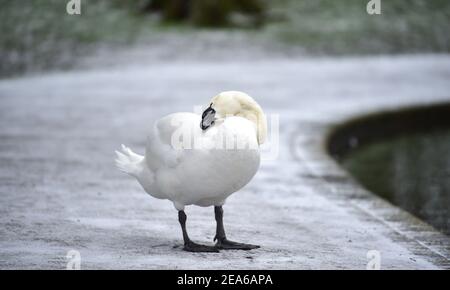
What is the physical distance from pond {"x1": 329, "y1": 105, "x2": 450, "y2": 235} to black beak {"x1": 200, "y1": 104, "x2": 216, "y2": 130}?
12.3 ft

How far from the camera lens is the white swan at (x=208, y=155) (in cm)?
671

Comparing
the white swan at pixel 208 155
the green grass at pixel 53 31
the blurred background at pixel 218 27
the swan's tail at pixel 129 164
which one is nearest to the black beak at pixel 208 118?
the white swan at pixel 208 155

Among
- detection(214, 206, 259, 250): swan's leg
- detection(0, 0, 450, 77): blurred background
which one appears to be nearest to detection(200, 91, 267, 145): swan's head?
detection(214, 206, 259, 250): swan's leg

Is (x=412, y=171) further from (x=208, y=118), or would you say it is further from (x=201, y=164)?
(x=201, y=164)

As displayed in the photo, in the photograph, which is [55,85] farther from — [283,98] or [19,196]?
[19,196]

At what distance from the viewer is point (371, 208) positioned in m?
9.52

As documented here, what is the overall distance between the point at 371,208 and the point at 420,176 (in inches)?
148

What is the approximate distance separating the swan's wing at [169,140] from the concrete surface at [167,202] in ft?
2.24

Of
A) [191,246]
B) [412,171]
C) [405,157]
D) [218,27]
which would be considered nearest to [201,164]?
[191,246]

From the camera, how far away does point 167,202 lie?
9.59 metres

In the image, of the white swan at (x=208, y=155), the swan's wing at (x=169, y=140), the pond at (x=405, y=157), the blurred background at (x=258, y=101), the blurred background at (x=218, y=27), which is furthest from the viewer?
the blurred background at (x=218, y=27)

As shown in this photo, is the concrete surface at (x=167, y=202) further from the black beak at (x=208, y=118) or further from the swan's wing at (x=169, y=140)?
the black beak at (x=208, y=118)

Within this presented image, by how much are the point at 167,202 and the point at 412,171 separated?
16.7 feet

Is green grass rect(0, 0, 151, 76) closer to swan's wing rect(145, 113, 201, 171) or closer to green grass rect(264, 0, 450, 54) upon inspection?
green grass rect(264, 0, 450, 54)
